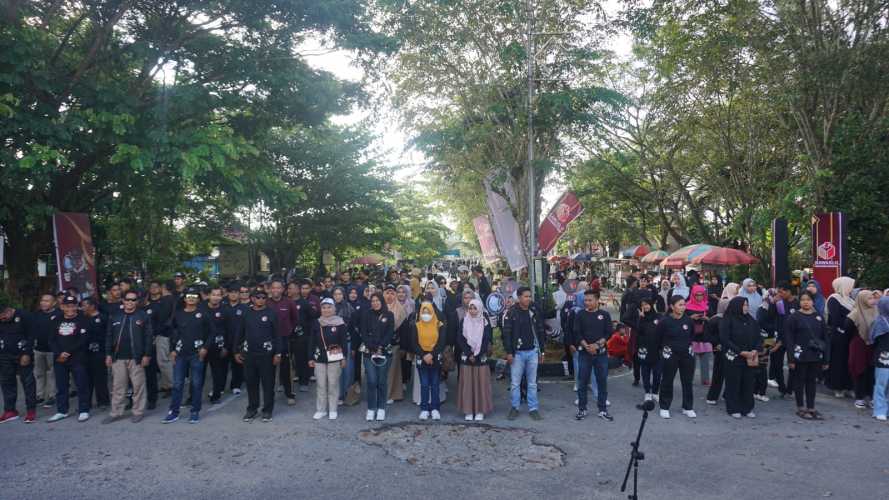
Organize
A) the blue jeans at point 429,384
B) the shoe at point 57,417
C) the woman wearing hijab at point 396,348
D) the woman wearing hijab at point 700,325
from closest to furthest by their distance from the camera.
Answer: the shoe at point 57,417 → the blue jeans at point 429,384 → the woman wearing hijab at point 396,348 → the woman wearing hijab at point 700,325

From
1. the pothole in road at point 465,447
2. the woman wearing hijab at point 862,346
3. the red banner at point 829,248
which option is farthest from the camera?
the red banner at point 829,248

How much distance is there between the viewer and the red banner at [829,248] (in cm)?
1243

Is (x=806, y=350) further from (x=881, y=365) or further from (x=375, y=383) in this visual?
(x=375, y=383)

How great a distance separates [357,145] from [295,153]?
262cm

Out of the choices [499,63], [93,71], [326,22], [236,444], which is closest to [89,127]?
[93,71]

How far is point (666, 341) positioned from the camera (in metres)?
7.68

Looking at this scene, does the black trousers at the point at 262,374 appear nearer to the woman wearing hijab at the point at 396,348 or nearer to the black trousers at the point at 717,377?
the woman wearing hijab at the point at 396,348

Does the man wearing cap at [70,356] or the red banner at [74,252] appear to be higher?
the red banner at [74,252]

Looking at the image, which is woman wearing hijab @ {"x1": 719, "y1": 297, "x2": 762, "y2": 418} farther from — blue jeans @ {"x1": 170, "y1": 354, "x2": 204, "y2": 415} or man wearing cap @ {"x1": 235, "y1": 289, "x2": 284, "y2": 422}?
blue jeans @ {"x1": 170, "y1": 354, "x2": 204, "y2": 415}

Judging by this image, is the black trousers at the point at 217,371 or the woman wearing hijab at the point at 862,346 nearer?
the woman wearing hijab at the point at 862,346

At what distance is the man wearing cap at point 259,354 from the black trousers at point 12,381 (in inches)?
112

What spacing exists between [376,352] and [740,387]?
4.95 m

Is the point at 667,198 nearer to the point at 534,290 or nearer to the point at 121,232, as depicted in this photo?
the point at 534,290

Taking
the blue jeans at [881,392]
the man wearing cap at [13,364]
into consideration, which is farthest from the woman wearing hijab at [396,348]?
the blue jeans at [881,392]
